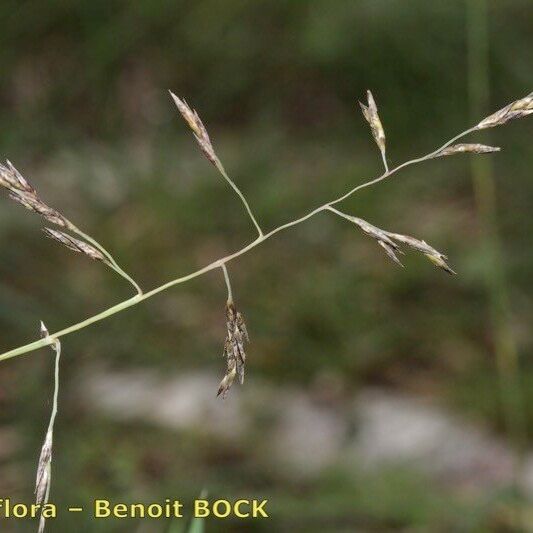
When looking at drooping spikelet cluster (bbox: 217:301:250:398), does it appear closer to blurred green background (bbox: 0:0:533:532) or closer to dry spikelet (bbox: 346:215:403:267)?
dry spikelet (bbox: 346:215:403:267)

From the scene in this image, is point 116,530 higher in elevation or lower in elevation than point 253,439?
lower

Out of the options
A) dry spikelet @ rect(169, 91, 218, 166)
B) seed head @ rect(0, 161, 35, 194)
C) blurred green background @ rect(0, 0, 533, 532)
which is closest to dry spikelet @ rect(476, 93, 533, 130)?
dry spikelet @ rect(169, 91, 218, 166)

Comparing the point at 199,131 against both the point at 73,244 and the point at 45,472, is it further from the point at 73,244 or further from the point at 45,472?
the point at 45,472

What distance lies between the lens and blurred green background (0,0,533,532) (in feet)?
6.28

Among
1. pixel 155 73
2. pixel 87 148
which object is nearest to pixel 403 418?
pixel 87 148

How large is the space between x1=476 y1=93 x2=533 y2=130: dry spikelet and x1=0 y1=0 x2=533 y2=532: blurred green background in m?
1.01

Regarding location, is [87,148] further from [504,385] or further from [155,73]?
[504,385]

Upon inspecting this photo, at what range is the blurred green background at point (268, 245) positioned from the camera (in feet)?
6.28

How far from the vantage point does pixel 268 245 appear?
2760mm

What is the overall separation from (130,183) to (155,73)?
0.59 m

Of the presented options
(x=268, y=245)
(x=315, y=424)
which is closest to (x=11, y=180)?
(x=315, y=424)

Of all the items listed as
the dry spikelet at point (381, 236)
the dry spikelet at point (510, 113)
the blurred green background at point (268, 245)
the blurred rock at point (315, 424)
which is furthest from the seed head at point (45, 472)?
the blurred rock at point (315, 424)

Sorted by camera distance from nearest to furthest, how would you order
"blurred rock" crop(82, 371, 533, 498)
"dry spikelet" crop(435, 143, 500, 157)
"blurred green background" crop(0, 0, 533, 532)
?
"dry spikelet" crop(435, 143, 500, 157) → "blurred green background" crop(0, 0, 533, 532) → "blurred rock" crop(82, 371, 533, 498)

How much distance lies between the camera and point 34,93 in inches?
117
